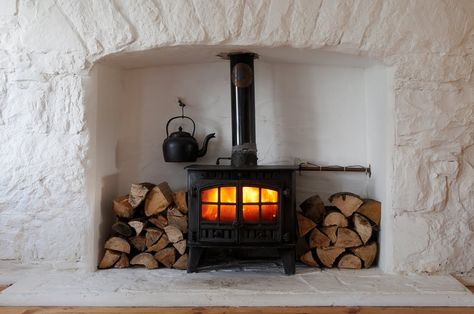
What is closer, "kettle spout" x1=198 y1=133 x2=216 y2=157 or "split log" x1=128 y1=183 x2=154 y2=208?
"split log" x1=128 y1=183 x2=154 y2=208

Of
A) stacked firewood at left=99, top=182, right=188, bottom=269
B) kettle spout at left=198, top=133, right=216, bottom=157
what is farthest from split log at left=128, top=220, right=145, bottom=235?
kettle spout at left=198, top=133, right=216, bottom=157

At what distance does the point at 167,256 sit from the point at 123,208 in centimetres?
36

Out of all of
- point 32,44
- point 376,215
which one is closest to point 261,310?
point 376,215

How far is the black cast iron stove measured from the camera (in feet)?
7.00

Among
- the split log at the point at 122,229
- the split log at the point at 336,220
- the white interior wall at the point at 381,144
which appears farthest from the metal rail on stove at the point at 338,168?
the split log at the point at 122,229

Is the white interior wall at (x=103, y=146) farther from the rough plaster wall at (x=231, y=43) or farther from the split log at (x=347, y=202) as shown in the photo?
the split log at (x=347, y=202)

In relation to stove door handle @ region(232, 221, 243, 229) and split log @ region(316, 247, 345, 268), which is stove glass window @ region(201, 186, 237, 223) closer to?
stove door handle @ region(232, 221, 243, 229)

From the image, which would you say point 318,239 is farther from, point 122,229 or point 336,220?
point 122,229

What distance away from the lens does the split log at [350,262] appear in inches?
89.2

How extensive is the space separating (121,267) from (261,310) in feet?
2.90

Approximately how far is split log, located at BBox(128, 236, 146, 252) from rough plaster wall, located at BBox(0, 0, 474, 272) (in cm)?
27

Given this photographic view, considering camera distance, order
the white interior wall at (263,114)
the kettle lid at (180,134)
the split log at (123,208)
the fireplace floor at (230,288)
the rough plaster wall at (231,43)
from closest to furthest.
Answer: the fireplace floor at (230,288) < the rough plaster wall at (231,43) < the split log at (123,208) < the kettle lid at (180,134) < the white interior wall at (263,114)

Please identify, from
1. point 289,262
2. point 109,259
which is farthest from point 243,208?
point 109,259

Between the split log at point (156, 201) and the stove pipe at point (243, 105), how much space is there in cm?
42
